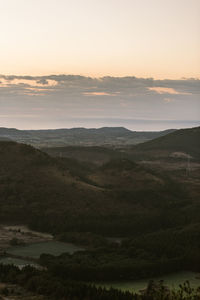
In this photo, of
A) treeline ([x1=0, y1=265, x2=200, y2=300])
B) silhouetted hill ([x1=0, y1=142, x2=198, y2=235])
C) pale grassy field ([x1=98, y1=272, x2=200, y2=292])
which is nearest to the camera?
treeline ([x1=0, y1=265, x2=200, y2=300])

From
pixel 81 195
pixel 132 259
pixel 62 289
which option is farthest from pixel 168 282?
pixel 81 195

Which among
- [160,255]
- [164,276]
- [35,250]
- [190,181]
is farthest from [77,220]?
[190,181]

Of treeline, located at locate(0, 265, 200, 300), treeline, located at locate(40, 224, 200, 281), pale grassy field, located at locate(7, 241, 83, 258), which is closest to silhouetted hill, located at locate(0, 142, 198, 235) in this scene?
pale grassy field, located at locate(7, 241, 83, 258)

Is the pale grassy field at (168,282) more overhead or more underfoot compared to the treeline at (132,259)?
more underfoot

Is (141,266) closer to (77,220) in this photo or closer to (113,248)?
(113,248)

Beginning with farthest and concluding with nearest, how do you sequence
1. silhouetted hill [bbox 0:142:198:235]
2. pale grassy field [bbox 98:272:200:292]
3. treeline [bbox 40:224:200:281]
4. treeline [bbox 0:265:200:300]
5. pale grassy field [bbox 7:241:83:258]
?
silhouetted hill [bbox 0:142:198:235], pale grassy field [bbox 7:241:83:258], treeline [bbox 40:224:200:281], pale grassy field [bbox 98:272:200:292], treeline [bbox 0:265:200:300]

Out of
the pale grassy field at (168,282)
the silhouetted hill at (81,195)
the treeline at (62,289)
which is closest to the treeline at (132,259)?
the pale grassy field at (168,282)

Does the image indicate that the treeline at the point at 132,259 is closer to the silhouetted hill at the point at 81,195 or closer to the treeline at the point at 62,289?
the treeline at the point at 62,289

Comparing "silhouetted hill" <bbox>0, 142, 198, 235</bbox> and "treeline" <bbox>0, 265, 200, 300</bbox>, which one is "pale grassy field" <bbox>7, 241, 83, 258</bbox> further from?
"treeline" <bbox>0, 265, 200, 300</bbox>
